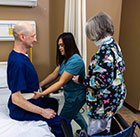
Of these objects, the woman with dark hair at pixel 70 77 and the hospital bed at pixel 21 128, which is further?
the woman with dark hair at pixel 70 77

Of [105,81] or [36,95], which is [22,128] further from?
[105,81]

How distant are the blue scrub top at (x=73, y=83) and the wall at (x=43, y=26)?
0.66 meters

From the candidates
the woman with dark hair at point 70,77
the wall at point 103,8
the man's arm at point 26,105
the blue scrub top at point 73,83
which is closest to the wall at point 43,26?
the wall at point 103,8

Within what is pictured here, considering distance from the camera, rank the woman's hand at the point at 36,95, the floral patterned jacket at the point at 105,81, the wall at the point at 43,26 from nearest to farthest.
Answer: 1. the floral patterned jacket at the point at 105,81
2. the woman's hand at the point at 36,95
3. the wall at the point at 43,26

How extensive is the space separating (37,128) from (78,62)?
65 cm

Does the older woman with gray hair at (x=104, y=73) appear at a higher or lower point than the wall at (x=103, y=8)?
lower

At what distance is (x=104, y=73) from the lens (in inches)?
41.2

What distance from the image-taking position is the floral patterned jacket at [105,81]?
41.3 inches

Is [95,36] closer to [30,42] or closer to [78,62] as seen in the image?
[78,62]

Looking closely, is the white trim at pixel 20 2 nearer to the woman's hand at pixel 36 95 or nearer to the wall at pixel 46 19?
the wall at pixel 46 19

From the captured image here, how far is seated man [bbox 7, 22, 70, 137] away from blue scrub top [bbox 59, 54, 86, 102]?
29 cm

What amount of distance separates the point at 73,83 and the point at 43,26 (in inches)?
35.3

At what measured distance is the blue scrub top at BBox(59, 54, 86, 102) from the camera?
139 centimetres

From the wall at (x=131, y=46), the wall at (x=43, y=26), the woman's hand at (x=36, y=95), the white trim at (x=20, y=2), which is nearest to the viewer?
the woman's hand at (x=36, y=95)
